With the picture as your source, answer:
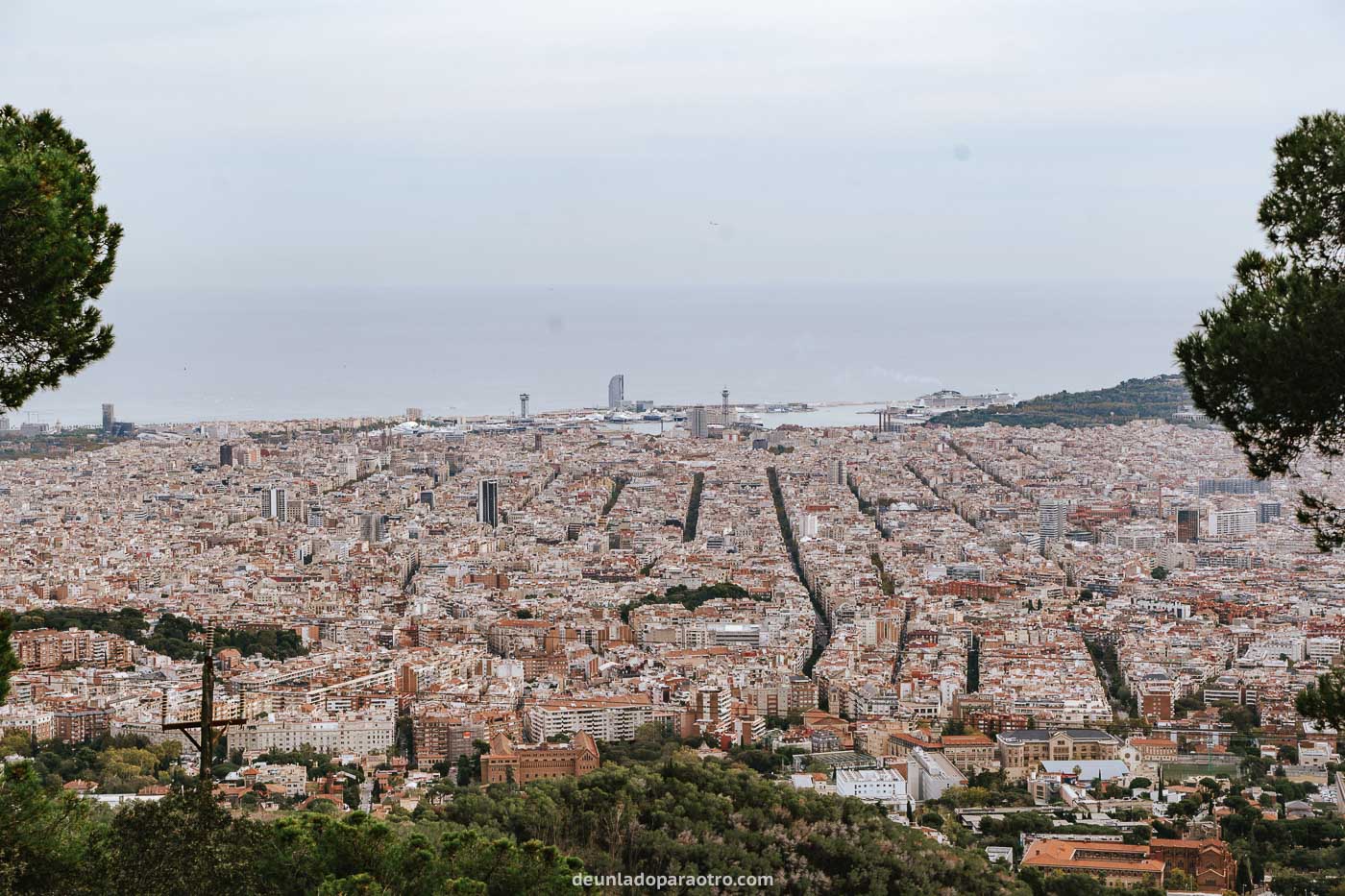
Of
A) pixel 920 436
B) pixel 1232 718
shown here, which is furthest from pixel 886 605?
pixel 920 436

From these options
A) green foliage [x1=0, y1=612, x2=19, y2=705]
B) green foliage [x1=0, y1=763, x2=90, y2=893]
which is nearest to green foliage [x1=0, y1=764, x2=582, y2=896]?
green foliage [x1=0, y1=763, x2=90, y2=893]

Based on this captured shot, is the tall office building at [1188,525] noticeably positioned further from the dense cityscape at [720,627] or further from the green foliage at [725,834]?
the green foliage at [725,834]

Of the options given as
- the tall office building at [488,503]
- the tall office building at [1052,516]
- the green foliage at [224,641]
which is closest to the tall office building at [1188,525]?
the tall office building at [1052,516]

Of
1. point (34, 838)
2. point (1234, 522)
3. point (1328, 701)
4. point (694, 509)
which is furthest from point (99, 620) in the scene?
point (1234, 522)

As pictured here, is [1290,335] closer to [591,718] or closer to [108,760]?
[108,760]

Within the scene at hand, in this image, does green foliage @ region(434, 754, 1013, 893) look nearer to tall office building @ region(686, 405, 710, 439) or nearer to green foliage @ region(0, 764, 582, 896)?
green foliage @ region(0, 764, 582, 896)

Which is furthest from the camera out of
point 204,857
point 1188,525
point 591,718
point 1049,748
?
point 1188,525
